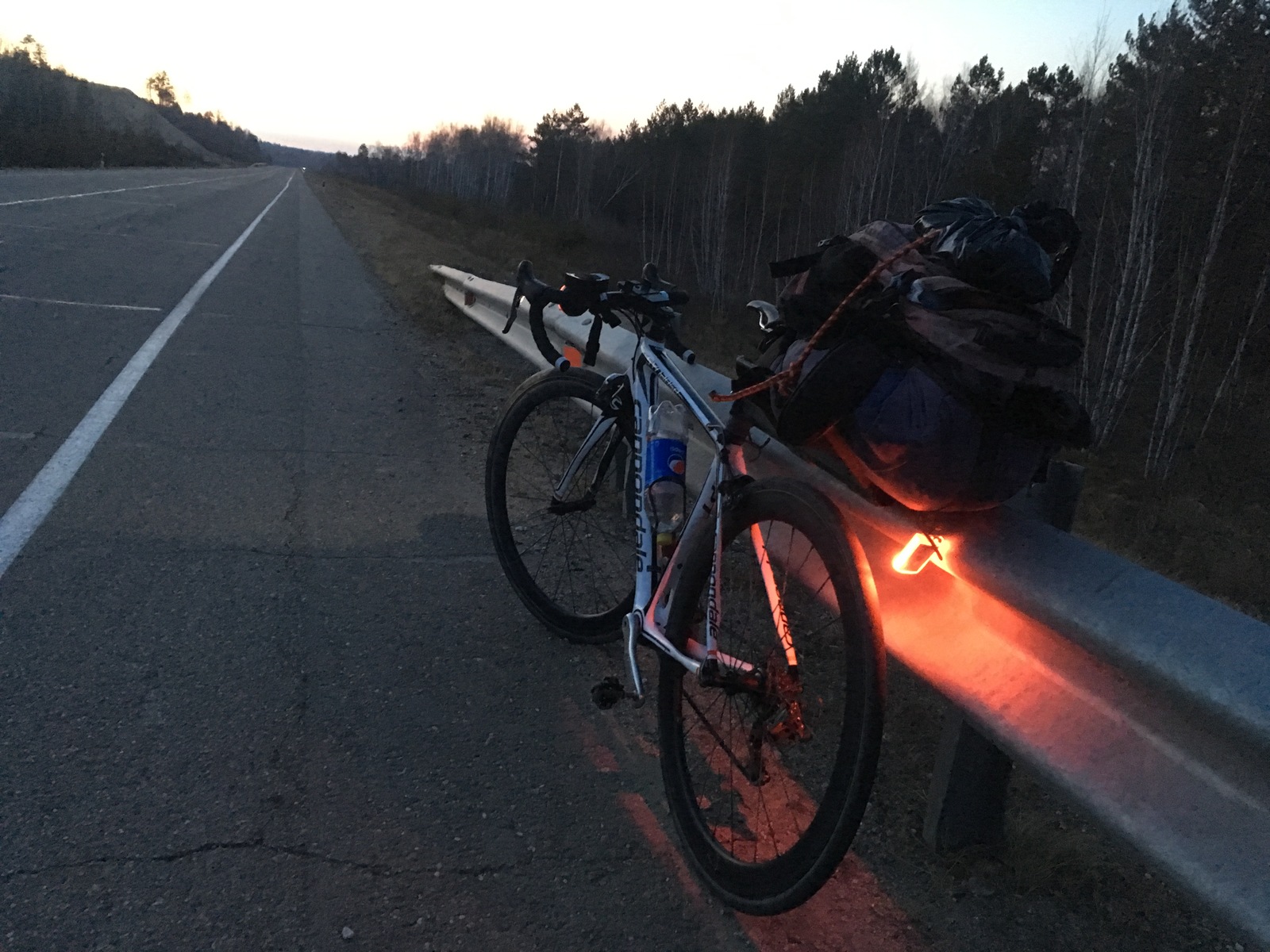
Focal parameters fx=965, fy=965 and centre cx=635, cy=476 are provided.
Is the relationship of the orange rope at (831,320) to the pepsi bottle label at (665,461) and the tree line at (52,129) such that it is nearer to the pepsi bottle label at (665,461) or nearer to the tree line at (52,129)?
the pepsi bottle label at (665,461)

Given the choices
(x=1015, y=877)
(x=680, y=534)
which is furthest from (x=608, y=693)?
(x=1015, y=877)

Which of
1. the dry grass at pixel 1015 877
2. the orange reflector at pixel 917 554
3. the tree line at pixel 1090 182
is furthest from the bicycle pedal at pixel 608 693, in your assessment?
the tree line at pixel 1090 182

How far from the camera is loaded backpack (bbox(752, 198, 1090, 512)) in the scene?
6.33 feet

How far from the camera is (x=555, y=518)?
3.95 meters

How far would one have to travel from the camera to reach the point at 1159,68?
18.9 m

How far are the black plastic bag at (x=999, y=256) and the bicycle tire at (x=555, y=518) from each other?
5.00 feet

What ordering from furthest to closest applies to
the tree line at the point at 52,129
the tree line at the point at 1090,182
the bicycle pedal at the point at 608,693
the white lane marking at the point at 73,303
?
1. the tree line at the point at 52,129
2. the tree line at the point at 1090,182
3. the white lane marking at the point at 73,303
4. the bicycle pedal at the point at 608,693

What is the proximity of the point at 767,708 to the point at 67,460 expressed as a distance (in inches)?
165

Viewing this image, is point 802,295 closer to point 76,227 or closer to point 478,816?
point 478,816

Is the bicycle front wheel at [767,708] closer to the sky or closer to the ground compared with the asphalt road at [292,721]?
closer to the sky

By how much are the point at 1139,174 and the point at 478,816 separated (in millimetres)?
20622

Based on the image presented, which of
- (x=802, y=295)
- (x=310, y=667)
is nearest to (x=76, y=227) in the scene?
(x=310, y=667)

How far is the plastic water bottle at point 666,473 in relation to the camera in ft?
9.69

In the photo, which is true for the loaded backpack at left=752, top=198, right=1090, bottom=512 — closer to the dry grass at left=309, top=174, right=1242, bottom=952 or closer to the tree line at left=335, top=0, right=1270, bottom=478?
the dry grass at left=309, top=174, right=1242, bottom=952
